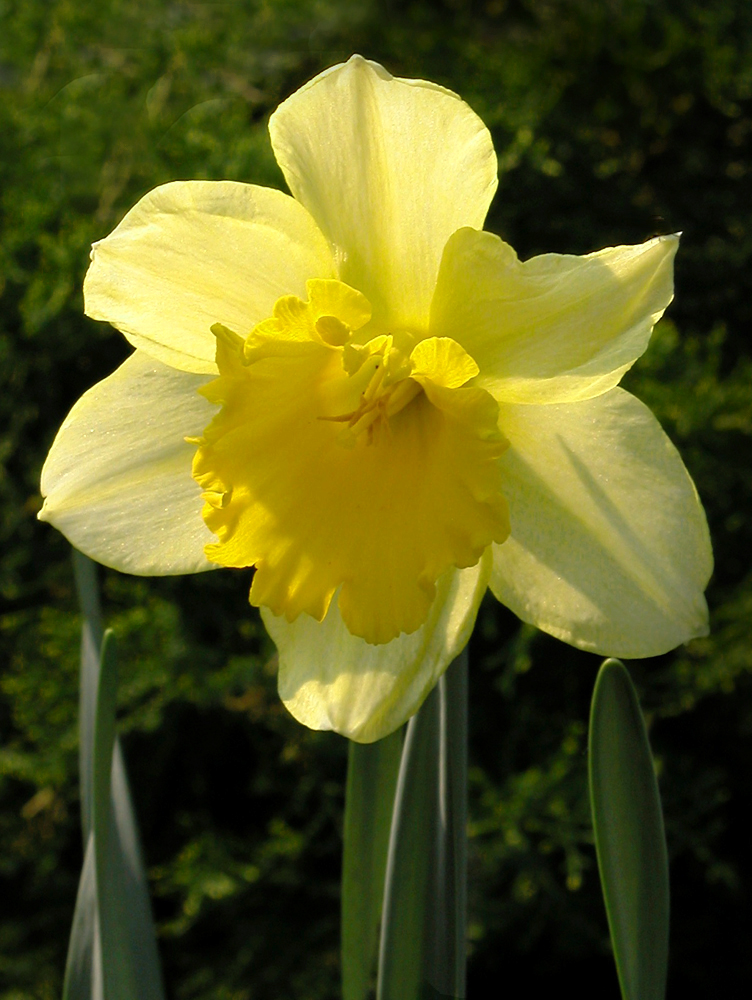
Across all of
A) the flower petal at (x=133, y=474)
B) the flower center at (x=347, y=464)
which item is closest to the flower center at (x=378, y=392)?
the flower center at (x=347, y=464)

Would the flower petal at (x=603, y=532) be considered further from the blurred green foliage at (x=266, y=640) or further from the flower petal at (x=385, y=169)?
the blurred green foliage at (x=266, y=640)

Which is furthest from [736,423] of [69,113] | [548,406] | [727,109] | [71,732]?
[69,113]

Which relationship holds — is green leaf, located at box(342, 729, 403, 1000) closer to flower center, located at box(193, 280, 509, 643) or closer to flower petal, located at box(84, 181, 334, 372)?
flower center, located at box(193, 280, 509, 643)

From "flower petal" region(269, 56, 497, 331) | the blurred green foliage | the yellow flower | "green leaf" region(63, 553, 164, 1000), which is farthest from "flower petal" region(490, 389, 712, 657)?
the blurred green foliage

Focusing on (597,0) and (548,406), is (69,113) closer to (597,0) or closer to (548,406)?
(597,0)

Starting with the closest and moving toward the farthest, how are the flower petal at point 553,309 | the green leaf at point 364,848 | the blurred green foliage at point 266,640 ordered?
the flower petal at point 553,309 → the green leaf at point 364,848 → the blurred green foliage at point 266,640

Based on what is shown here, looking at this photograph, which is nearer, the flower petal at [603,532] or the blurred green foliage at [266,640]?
the flower petal at [603,532]

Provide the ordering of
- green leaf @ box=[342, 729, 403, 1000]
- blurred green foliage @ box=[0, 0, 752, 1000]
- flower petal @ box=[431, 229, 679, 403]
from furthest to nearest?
blurred green foliage @ box=[0, 0, 752, 1000] → green leaf @ box=[342, 729, 403, 1000] → flower petal @ box=[431, 229, 679, 403]

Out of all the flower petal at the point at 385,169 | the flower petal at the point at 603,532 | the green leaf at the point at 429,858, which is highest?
the flower petal at the point at 385,169
